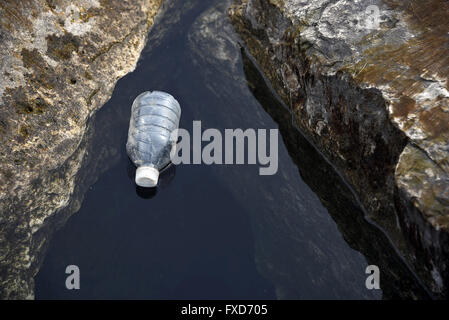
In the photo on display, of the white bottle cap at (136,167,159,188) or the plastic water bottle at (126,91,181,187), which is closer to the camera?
the white bottle cap at (136,167,159,188)

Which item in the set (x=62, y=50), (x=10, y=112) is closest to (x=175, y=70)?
(x=62, y=50)

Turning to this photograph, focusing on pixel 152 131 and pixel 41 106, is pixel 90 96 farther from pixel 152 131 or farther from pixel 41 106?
pixel 152 131

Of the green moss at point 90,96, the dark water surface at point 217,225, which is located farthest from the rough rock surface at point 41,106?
the dark water surface at point 217,225

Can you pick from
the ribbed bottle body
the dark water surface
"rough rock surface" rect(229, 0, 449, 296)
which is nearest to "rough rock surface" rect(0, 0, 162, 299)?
the dark water surface

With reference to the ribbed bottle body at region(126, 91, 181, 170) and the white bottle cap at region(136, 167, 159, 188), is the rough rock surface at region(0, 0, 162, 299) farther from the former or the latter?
the white bottle cap at region(136, 167, 159, 188)

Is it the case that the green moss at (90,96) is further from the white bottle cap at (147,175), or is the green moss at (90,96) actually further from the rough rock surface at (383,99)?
the rough rock surface at (383,99)

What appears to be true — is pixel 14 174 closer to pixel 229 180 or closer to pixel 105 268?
pixel 105 268

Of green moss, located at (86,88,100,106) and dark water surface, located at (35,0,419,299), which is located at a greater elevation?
green moss, located at (86,88,100,106)
